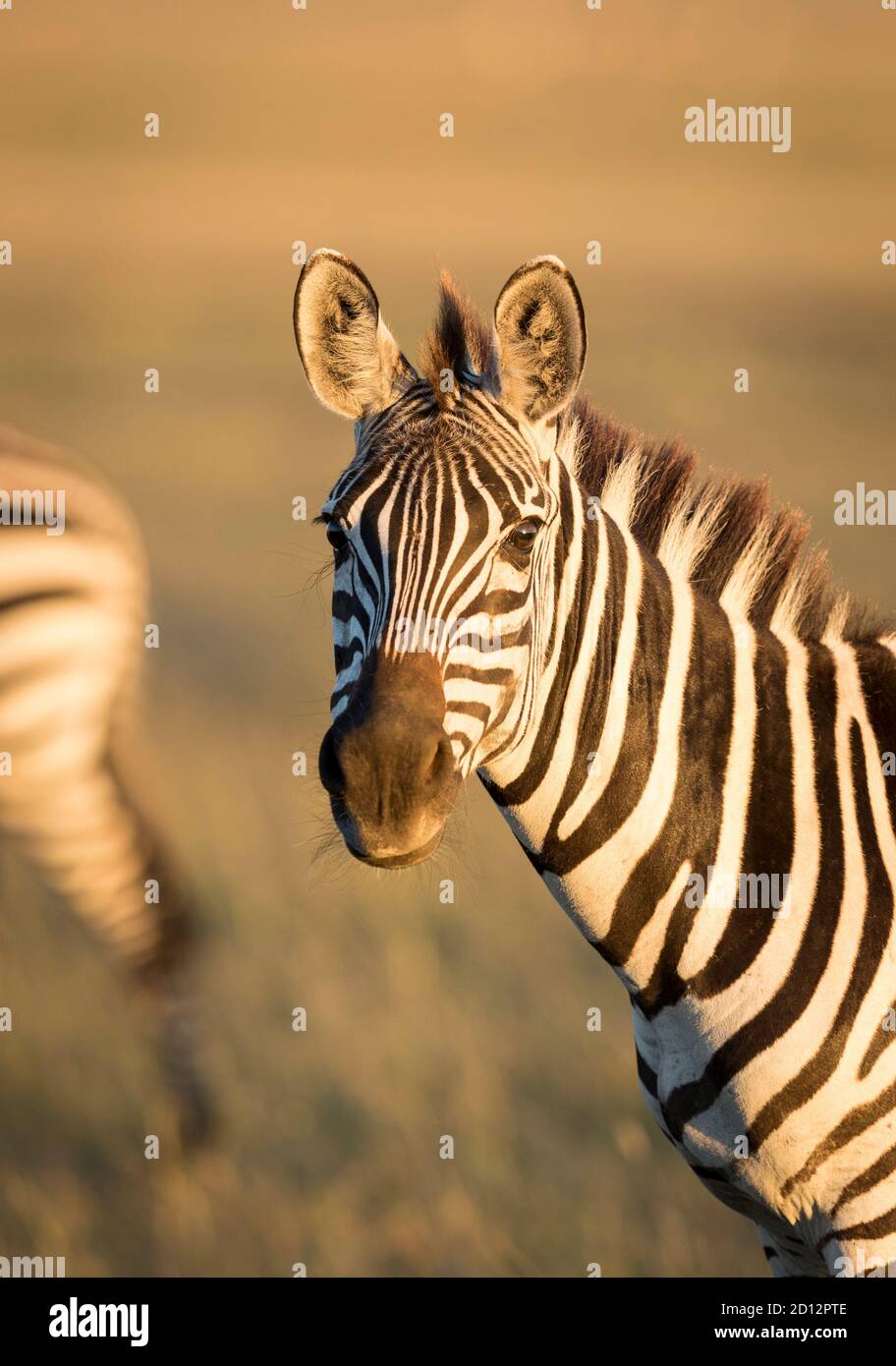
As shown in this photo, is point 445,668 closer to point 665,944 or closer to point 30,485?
point 665,944

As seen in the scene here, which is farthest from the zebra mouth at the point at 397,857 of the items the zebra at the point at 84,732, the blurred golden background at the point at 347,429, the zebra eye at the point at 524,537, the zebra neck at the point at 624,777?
the zebra at the point at 84,732

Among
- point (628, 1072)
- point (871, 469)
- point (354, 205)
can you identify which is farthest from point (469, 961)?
point (354, 205)

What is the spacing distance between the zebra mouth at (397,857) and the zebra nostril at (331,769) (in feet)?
0.59

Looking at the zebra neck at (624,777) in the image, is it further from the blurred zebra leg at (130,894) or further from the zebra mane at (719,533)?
the blurred zebra leg at (130,894)

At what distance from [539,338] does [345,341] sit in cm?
63

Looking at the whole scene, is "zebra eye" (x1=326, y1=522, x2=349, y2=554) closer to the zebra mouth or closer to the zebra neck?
the zebra neck

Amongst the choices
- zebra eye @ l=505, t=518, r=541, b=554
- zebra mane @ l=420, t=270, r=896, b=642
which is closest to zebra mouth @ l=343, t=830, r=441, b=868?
zebra eye @ l=505, t=518, r=541, b=554

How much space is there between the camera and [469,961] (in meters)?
10.1

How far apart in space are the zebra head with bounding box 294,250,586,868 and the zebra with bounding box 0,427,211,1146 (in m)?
3.28

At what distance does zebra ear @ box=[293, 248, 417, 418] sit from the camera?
4.66m

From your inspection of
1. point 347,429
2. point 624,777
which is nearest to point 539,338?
point 624,777

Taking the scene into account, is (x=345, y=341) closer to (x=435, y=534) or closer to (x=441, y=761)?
(x=435, y=534)

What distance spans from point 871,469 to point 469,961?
10.1 meters

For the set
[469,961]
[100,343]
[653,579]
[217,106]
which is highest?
[217,106]
